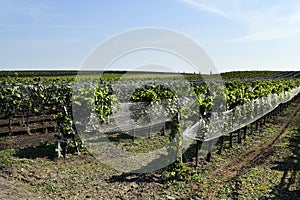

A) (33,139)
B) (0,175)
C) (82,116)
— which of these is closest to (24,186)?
(0,175)

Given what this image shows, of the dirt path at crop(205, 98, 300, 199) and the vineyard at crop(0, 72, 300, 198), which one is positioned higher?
the vineyard at crop(0, 72, 300, 198)

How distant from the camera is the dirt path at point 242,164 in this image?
8562 millimetres

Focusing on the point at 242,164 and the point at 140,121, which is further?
the point at 140,121

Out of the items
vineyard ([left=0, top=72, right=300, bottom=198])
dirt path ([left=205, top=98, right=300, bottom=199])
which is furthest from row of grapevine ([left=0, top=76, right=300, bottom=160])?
dirt path ([left=205, top=98, right=300, bottom=199])

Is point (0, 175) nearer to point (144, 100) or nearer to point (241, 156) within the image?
point (144, 100)

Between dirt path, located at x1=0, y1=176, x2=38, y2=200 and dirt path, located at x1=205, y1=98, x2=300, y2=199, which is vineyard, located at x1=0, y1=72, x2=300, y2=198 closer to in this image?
dirt path, located at x1=205, y1=98, x2=300, y2=199

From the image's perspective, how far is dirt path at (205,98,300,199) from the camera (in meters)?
8.56

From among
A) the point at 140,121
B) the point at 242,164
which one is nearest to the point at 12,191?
the point at 242,164

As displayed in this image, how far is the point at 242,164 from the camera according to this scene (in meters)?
9.89

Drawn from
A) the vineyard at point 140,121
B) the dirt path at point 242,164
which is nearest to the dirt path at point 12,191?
the vineyard at point 140,121

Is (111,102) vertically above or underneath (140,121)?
above

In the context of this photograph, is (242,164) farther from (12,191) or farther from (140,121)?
(12,191)

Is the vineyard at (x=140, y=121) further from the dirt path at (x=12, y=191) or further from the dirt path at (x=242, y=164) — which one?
the dirt path at (x=12, y=191)

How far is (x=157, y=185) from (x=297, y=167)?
479 centimetres
